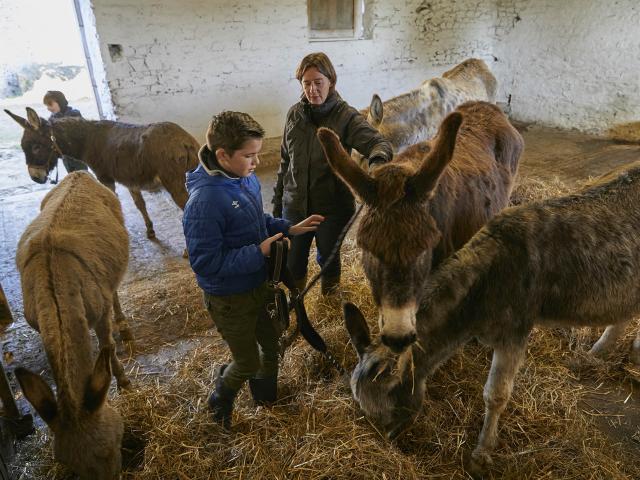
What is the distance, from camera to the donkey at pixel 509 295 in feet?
7.34

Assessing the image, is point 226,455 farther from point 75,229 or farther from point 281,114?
point 281,114

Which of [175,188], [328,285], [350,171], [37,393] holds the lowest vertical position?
[328,285]

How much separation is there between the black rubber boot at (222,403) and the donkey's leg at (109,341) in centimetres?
87

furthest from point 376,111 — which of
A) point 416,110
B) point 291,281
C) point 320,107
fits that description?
point 291,281

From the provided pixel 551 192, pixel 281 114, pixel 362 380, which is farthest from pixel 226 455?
pixel 281 114

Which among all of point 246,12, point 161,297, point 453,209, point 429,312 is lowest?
point 161,297

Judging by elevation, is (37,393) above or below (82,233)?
below

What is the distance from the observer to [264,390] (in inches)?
108

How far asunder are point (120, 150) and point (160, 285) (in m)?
1.89

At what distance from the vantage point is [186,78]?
23.7 ft

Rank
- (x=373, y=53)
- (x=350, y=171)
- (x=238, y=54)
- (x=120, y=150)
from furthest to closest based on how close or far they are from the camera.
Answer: (x=373, y=53)
(x=238, y=54)
(x=120, y=150)
(x=350, y=171)

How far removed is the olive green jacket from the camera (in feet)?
9.34

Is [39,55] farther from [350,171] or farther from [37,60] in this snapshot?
[350,171]

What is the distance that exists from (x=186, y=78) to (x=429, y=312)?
6688 millimetres
